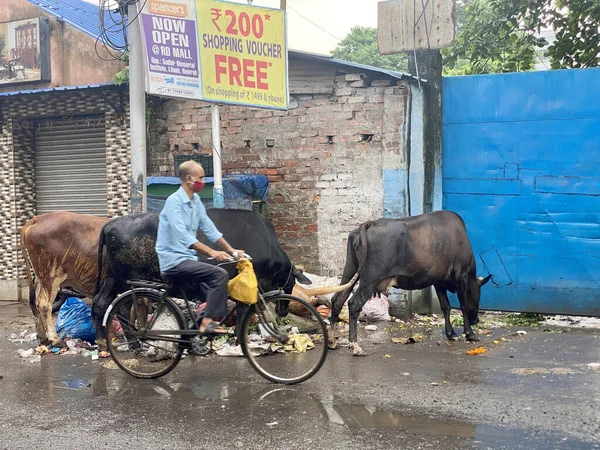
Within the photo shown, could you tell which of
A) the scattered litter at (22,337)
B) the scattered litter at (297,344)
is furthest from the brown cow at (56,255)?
the scattered litter at (297,344)

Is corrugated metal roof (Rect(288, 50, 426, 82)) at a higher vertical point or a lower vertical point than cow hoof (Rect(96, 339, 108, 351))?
higher

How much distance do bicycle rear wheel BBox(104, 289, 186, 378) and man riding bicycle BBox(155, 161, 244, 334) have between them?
0.33 meters

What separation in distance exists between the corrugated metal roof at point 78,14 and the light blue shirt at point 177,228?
22.1ft

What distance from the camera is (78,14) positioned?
16125 mm

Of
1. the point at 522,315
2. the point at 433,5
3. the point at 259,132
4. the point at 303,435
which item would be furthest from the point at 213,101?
the point at 303,435

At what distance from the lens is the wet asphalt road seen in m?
4.85

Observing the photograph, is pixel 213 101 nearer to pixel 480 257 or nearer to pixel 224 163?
pixel 224 163

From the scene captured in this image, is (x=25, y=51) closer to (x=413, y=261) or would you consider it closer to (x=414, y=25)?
(x=414, y=25)

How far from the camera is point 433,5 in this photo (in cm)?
970

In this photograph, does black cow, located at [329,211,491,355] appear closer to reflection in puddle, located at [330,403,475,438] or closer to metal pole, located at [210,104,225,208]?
metal pole, located at [210,104,225,208]

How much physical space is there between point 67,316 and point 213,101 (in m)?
3.20

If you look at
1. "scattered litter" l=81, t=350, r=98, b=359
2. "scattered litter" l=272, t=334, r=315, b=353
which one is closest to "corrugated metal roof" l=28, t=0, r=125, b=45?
"scattered litter" l=81, t=350, r=98, b=359

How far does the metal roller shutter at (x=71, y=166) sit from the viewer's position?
1226cm

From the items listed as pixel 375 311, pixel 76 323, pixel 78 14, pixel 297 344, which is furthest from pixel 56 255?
pixel 78 14
